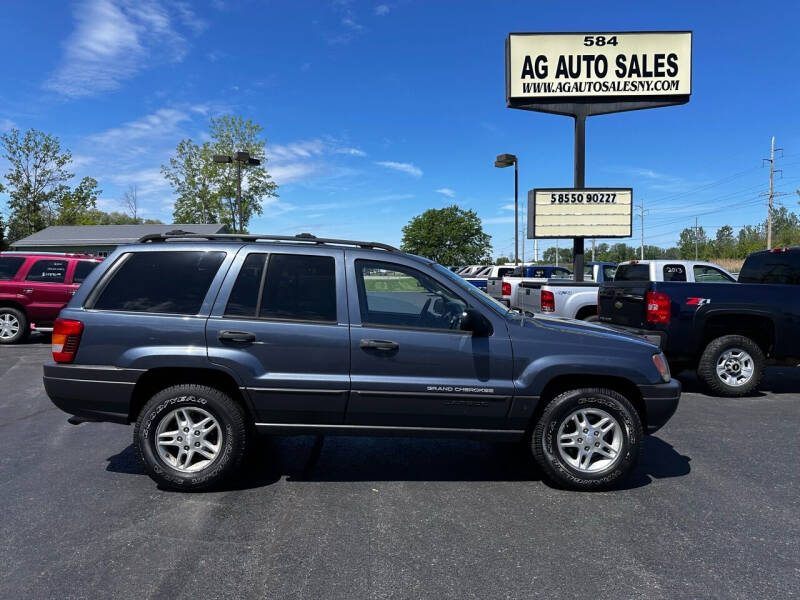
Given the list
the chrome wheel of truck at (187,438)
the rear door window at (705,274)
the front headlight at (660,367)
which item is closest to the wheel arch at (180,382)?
the chrome wheel of truck at (187,438)

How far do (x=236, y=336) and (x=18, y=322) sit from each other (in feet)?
32.6

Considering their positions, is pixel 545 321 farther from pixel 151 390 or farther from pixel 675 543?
pixel 151 390

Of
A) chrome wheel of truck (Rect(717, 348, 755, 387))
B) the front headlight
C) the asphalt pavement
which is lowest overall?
the asphalt pavement

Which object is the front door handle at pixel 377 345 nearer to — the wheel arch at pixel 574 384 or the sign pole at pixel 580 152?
the wheel arch at pixel 574 384

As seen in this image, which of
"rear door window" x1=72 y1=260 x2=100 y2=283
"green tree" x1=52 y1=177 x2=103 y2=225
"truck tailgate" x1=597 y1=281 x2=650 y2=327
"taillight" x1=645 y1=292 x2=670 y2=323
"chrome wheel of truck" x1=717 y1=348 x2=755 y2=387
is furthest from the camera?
"green tree" x1=52 y1=177 x2=103 y2=225

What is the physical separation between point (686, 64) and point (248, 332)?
13.1 metres

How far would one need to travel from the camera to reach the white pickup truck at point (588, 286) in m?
9.23

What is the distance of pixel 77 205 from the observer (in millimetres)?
59875

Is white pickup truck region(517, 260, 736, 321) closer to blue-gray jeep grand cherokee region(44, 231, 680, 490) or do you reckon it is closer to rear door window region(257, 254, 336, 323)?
blue-gray jeep grand cherokee region(44, 231, 680, 490)

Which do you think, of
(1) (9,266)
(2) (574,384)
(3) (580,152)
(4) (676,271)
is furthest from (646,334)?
(1) (9,266)

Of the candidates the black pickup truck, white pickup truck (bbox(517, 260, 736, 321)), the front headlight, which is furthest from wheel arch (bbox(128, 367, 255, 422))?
white pickup truck (bbox(517, 260, 736, 321))

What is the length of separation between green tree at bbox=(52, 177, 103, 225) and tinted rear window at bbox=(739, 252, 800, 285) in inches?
2606

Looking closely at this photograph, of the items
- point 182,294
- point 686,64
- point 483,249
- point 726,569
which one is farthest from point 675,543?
point 483,249

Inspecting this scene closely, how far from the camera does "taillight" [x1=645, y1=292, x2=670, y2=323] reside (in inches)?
269
